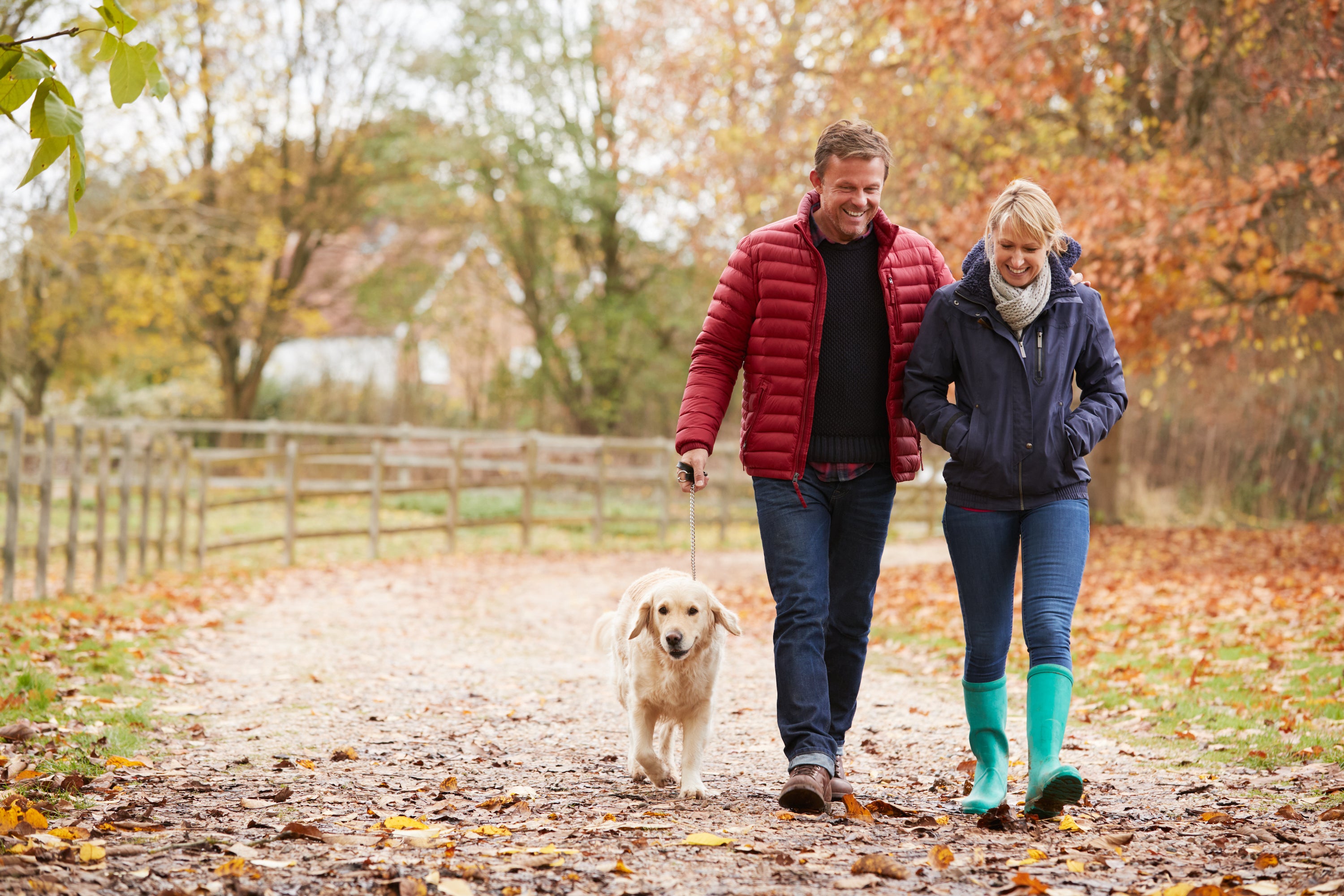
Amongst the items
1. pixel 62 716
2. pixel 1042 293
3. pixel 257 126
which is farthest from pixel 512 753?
pixel 257 126

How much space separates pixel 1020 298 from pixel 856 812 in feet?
5.21

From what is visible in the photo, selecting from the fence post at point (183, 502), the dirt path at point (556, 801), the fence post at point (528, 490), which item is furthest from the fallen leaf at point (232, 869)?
the fence post at point (528, 490)

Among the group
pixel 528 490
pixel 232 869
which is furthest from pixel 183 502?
pixel 232 869

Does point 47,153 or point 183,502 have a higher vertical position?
point 47,153

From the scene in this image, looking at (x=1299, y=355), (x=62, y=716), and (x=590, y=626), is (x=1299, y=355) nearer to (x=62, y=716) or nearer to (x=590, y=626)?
(x=590, y=626)

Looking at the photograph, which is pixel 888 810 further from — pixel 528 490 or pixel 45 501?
pixel 528 490

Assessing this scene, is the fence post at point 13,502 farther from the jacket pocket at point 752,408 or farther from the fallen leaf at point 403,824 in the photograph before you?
the jacket pocket at point 752,408

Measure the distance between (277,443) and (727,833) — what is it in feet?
61.0

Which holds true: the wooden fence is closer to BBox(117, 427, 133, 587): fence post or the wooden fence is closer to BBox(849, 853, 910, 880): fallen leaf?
BBox(117, 427, 133, 587): fence post

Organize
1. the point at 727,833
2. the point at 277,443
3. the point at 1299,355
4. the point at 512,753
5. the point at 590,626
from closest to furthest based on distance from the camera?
the point at 727,833 < the point at 512,753 < the point at 590,626 < the point at 1299,355 < the point at 277,443

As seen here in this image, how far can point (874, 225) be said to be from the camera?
3.79 meters

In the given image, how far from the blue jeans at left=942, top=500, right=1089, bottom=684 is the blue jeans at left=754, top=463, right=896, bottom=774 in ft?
0.88

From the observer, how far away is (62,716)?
478cm

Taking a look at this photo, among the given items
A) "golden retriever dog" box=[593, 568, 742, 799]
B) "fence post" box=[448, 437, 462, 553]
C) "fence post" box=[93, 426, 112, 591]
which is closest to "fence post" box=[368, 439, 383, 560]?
"fence post" box=[448, 437, 462, 553]
